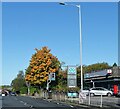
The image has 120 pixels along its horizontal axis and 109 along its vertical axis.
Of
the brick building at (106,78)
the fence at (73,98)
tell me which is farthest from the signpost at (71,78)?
the brick building at (106,78)

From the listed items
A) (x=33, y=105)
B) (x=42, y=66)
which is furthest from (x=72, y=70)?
(x=42, y=66)

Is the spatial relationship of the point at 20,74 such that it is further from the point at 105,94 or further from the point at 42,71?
the point at 105,94

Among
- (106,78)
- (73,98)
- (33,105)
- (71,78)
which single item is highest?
(106,78)

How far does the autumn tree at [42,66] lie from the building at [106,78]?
9136mm

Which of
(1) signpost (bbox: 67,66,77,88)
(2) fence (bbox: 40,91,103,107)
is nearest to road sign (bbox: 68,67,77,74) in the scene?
(1) signpost (bbox: 67,66,77,88)

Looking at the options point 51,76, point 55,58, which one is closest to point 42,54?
point 55,58

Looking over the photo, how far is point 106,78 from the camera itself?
71062 mm

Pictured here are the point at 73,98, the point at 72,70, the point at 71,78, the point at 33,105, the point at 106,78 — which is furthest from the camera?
the point at 106,78

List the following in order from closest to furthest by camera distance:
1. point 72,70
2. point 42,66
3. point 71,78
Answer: point 71,78 → point 72,70 → point 42,66

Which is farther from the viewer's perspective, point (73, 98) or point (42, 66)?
point (42, 66)

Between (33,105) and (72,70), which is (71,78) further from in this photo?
(33,105)

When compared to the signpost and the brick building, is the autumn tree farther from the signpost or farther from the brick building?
the signpost

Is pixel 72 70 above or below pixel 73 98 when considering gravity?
above

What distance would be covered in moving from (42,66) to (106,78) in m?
12.4
